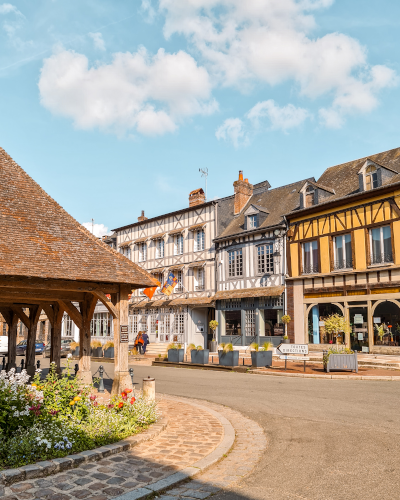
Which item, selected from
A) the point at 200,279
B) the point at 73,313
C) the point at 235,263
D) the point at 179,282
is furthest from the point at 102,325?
the point at 73,313

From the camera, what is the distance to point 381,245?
19.8 metres

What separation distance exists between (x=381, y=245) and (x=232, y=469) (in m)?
16.7

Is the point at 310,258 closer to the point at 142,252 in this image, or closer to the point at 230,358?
the point at 230,358

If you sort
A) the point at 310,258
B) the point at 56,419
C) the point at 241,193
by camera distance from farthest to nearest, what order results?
the point at 241,193 < the point at 310,258 < the point at 56,419

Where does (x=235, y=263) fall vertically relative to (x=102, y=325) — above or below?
above

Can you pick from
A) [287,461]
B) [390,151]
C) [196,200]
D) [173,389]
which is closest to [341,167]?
[390,151]

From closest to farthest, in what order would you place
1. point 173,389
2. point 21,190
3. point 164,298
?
point 21,190, point 173,389, point 164,298

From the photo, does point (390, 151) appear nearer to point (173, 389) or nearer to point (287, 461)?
point (173, 389)

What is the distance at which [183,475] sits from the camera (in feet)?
16.2

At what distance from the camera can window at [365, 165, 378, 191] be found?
2033cm

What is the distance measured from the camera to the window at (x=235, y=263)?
1034 inches

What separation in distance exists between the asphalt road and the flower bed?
6.93 ft

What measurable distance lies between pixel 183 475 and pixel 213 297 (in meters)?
22.1

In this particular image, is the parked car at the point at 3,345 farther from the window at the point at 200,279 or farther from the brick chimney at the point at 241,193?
the brick chimney at the point at 241,193
